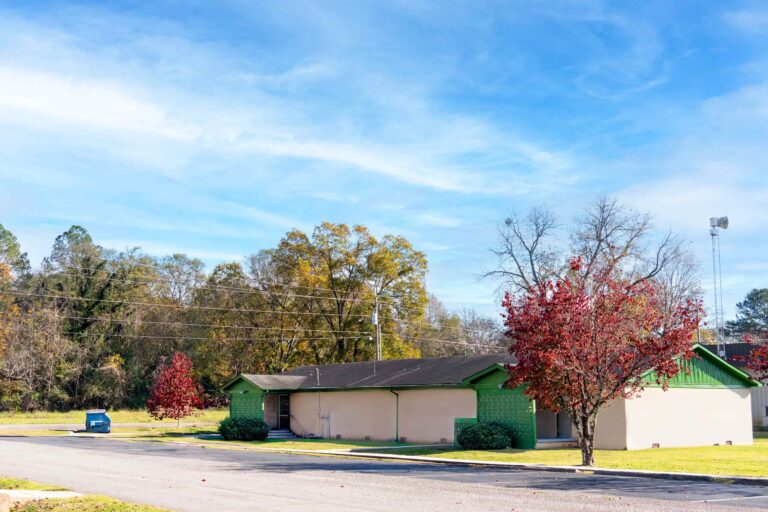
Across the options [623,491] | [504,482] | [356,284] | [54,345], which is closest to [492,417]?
[504,482]

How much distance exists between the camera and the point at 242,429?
131ft

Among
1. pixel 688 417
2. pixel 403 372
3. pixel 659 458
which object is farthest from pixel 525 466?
pixel 403 372

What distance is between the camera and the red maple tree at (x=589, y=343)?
2492 centimetres

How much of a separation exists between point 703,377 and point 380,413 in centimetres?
1454

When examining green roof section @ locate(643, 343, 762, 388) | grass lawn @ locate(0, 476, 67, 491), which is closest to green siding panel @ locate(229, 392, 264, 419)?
green roof section @ locate(643, 343, 762, 388)

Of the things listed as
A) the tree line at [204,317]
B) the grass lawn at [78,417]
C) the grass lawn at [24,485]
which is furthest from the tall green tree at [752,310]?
the grass lawn at [24,485]

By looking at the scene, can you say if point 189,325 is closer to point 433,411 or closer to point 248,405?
point 248,405

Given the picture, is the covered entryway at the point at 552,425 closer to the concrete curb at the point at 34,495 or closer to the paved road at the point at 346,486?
the paved road at the point at 346,486

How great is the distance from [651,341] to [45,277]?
66346 millimetres

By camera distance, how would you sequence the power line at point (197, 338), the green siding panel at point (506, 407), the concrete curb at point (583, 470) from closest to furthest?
the concrete curb at point (583, 470) → the green siding panel at point (506, 407) → the power line at point (197, 338)

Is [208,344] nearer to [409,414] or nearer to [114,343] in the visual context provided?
[114,343]

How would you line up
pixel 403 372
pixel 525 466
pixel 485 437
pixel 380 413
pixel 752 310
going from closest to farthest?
1. pixel 525 466
2. pixel 485 437
3. pixel 380 413
4. pixel 403 372
5. pixel 752 310

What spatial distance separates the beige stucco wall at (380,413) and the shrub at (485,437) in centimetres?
240

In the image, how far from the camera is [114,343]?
76.6m
